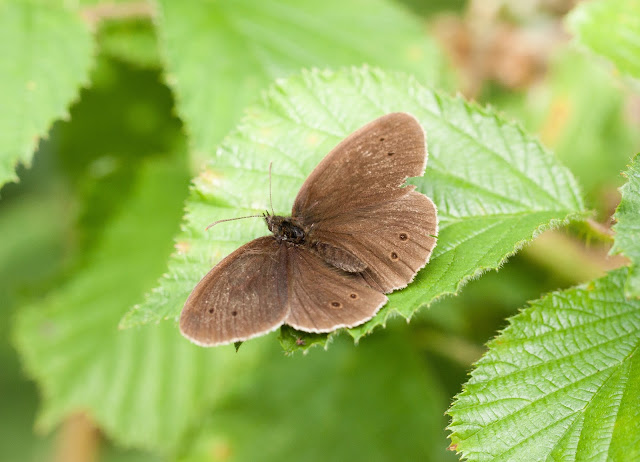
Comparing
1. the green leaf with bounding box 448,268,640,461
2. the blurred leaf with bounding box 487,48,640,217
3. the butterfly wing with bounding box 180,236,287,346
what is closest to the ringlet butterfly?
the butterfly wing with bounding box 180,236,287,346

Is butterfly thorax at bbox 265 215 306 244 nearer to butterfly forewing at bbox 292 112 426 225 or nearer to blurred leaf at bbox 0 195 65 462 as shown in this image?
butterfly forewing at bbox 292 112 426 225

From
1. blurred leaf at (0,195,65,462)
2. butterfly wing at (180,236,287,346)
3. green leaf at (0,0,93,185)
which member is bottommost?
blurred leaf at (0,195,65,462)

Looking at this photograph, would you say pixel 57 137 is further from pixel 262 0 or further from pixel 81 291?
pixel 262 0

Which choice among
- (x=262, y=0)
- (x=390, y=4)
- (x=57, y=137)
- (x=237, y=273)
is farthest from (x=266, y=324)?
(x=57, y=137)

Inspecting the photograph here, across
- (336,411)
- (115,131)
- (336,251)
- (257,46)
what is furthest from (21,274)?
(336,251)

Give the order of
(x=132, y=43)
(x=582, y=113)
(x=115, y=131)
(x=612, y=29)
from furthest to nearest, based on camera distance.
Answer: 1. (x=582, y=113)
2. (x=115, y=131)
3. (x=132, y=43)
4. (x=612, y=29)

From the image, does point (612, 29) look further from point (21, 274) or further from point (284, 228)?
point (21, 274)
